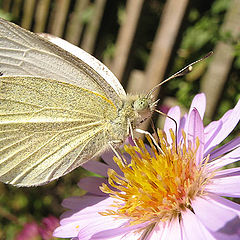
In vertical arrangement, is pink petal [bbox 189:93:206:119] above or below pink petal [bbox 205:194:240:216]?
above

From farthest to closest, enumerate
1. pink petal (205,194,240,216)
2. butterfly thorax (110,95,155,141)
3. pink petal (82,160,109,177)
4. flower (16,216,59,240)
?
flower (16,216,59,240) → pink petal (82,160,109,177) → butterfly thorax (110,95,155,141) → pink petal (205,194,240,216)

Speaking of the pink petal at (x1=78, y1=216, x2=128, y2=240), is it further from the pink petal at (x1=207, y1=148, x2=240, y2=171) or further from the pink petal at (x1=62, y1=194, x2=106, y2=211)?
the pink petal at (x1=207, y1=148, x2=240, y2=171)

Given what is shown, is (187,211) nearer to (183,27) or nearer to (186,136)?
(186,136)

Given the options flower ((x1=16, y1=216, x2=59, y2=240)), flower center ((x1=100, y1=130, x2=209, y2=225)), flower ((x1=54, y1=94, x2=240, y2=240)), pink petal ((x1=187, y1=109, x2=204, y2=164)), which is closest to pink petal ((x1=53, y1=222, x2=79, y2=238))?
flower ((x1=54, y1=94, x2=240, y2=240))

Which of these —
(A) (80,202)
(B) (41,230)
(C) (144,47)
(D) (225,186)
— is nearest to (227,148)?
(D) (225,186)

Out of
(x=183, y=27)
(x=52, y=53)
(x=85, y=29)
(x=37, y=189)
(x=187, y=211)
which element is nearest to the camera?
(x=187, y=211)

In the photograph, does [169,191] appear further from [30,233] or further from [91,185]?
[30,233]

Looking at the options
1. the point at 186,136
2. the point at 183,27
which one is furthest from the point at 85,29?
the point at 186,136
